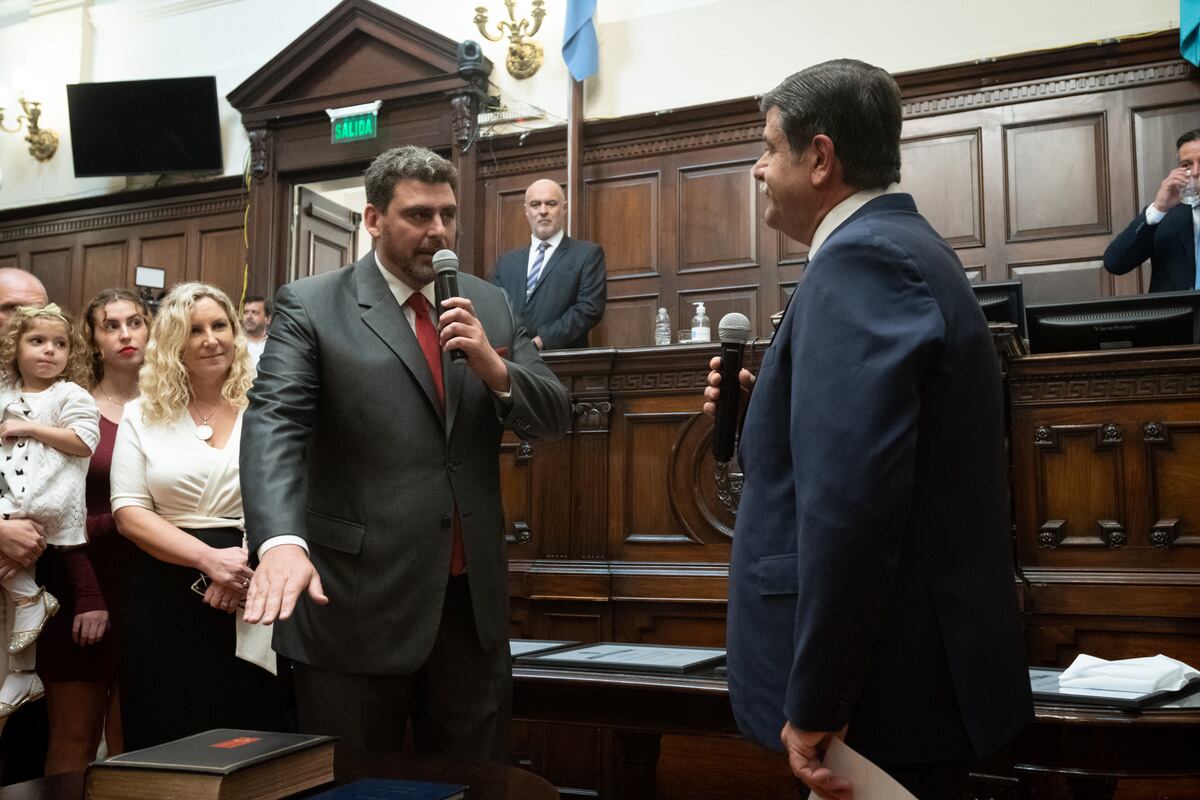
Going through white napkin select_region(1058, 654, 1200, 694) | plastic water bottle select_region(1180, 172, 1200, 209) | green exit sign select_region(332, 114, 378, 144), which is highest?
green exit sign select_region(332, 114, 378, 144)

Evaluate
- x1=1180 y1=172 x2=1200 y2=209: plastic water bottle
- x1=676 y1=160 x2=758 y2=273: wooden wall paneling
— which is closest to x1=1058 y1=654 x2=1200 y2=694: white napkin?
x1=1180 y1=172 x2=1200 y2=209: plastic water bottle

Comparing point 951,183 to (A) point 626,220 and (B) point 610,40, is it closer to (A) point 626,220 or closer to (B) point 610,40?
(A) point 626,220

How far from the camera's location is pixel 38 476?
9.39 ft

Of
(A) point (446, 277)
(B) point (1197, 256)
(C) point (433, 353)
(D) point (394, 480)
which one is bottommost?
(D) point (394, 480)

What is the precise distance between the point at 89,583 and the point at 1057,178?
5.11 metres

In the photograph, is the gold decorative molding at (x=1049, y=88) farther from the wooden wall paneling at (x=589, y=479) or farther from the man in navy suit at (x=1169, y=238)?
the wooden wall paneling at (x=589, y=479)

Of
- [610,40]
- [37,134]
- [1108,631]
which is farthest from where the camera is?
[37,134]

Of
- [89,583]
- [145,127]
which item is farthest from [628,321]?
[89,583]

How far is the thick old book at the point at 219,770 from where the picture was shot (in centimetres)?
123

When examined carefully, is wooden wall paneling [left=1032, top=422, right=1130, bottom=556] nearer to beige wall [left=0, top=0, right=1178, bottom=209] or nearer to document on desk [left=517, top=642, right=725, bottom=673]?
document on desk [left=517, top=642, right=725, bottom=673]

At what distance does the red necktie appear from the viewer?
1937 mm

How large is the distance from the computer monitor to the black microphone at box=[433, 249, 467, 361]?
7.79ft

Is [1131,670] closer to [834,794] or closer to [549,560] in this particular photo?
[834,794]

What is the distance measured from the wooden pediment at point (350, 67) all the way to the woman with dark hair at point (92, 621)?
181 inches
